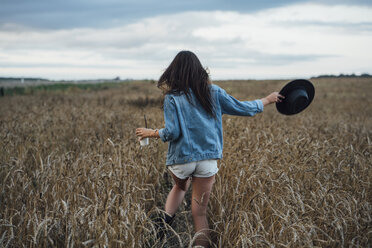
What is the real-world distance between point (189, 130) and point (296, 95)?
1.13 metres

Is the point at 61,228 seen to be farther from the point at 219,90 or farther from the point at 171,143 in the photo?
the point at 219,90

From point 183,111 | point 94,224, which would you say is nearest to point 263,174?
point 183,111

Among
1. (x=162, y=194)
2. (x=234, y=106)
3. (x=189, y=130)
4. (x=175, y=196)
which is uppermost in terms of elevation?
(x=234, y=106)

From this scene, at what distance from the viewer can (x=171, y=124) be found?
2.36 meters

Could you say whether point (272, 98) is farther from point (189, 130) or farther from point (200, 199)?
point (200, 199)

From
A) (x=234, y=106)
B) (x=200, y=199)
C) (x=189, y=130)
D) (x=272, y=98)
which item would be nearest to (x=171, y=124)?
(x=189, y=130)

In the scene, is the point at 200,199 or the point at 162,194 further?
the point at 162,194

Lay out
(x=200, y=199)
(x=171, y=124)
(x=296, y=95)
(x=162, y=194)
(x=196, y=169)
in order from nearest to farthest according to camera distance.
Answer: (x=171, y=124) → (x=196, y=169) → (x=200, y=199) → (x=296, y=95) → (x=162, y=194)

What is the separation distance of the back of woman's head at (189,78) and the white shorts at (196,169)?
1.37ft

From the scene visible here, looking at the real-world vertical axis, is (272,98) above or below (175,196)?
above

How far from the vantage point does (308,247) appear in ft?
6.73

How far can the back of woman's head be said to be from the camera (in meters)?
2.38

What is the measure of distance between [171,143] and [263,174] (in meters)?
1.60

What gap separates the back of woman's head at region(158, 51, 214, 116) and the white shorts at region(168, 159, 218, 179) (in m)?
0.42
